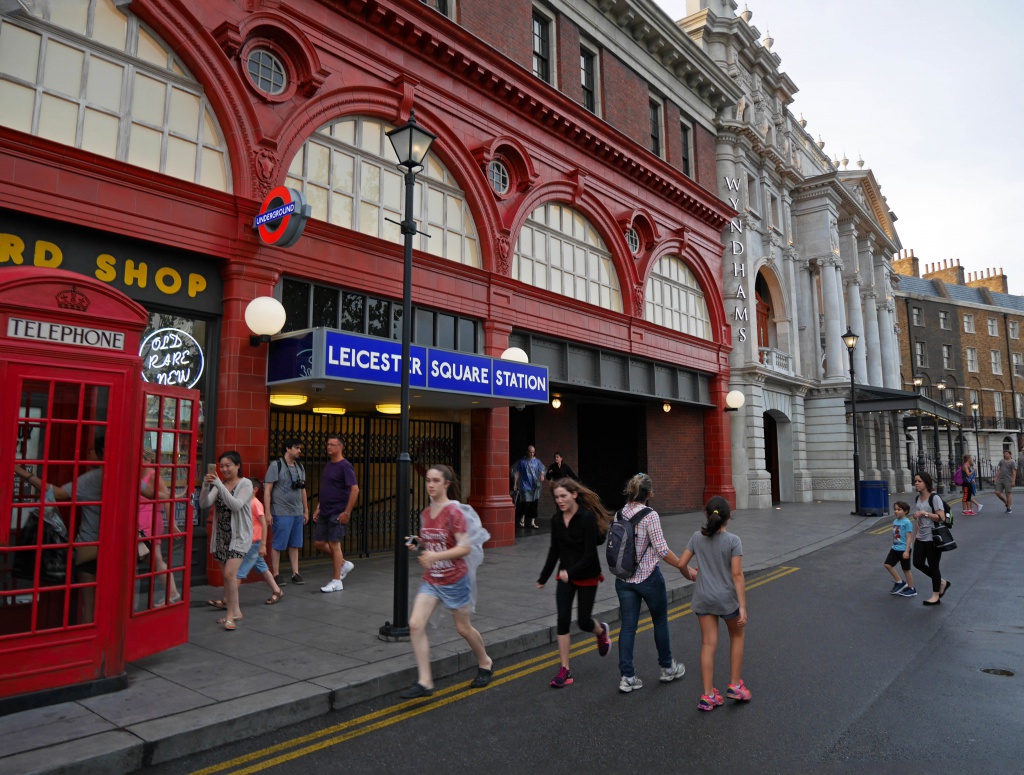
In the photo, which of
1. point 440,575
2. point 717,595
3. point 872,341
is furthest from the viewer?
→ point 872,341

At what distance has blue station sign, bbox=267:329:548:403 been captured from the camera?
971 centimetres

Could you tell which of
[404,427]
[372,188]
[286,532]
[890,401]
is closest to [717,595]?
[404,427]

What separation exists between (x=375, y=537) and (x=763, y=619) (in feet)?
24.5

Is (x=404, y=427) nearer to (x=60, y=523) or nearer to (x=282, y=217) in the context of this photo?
(x=60, y=523)

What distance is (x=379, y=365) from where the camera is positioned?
1042cm

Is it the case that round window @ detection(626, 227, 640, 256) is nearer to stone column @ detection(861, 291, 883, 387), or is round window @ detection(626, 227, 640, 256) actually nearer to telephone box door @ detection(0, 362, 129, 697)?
telephone box door @ detection(0, 362, 129, 697)

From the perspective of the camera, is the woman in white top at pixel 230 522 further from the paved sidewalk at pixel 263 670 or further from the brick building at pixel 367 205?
the brick building at pixel 367 205

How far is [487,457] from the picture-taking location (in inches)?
575

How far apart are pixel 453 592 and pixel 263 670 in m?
1.78

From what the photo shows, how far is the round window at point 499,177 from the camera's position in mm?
15620

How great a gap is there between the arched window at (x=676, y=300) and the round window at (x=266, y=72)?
12238 millimetres

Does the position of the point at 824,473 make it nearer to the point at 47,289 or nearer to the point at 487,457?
the point at 487,457

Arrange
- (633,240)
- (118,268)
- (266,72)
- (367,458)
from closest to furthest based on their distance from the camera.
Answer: (118,268) → (266,72) → (367,458) → (633,240)

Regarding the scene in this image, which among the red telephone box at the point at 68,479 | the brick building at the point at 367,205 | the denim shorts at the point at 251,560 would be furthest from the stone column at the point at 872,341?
the red telephone box at the point at 68,479
